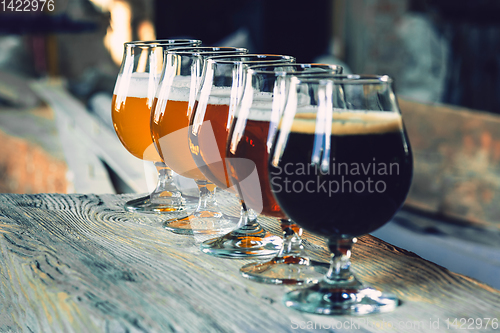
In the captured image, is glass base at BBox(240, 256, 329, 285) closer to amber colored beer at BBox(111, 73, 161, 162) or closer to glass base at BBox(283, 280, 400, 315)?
glass base at BBox(283, 280, 400, 315)

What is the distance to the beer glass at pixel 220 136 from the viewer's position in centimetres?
57

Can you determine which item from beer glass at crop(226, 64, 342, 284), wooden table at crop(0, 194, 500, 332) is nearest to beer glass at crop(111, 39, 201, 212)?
wooden table at crop(0, 194, 500, 332)

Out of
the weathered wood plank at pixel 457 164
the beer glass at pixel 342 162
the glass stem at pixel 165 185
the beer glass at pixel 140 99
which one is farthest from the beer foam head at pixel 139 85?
the weathered wood plank at pixel 457 164

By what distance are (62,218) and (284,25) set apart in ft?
15.3

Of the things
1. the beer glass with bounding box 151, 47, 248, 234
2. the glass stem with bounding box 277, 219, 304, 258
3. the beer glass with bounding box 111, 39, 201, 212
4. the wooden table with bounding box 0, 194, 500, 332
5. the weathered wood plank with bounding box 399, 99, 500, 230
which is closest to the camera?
the wooden table with bounding box 0, 194, 500, 332

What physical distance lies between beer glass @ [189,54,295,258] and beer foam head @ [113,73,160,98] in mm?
152

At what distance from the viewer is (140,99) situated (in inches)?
29.0

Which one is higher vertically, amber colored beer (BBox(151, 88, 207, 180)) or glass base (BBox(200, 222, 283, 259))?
amber colored beer (BBox(151, 88, 207, 180))

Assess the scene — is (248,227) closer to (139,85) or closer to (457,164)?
(139,85)

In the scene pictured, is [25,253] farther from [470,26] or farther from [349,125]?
[470,26]

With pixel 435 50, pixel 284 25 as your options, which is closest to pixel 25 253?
pixel 435 50

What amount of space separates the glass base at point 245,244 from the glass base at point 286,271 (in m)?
0.04

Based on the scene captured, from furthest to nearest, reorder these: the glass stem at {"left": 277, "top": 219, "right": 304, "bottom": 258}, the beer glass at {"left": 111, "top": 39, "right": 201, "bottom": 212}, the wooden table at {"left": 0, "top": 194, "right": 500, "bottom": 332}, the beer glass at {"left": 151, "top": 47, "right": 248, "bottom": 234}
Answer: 1. the beer glass at {"left": 111, "top": 39, "right": 201, "bottom": 212}
2. the beer glass at {"left": 151, "top": 47, "right": 248, "bottom": 234}
3. the glass stem at {"left": 277, "top": 219, "right": 304, "bottom": 258}
4. the wooden table at {"left": 0, "top": 194, "right": 500, "bottom": 332}

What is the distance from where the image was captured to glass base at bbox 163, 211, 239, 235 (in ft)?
2.15
